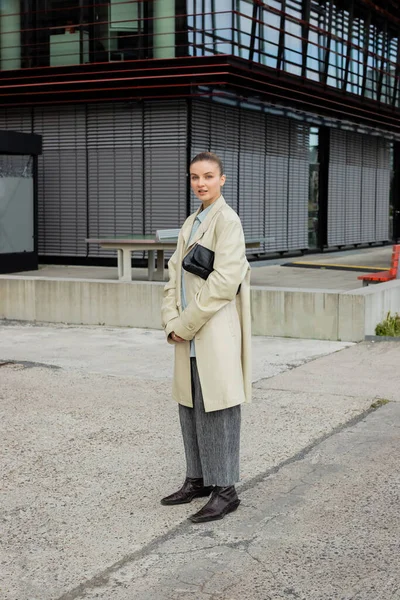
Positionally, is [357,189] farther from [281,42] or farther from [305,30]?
[281,42]

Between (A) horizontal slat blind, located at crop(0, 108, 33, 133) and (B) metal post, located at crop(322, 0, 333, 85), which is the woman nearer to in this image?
(A) horizontal slat blind, located at crop(0, 108, 33, 133)

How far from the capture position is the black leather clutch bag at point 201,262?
16.7ft

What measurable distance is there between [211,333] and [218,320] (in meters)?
0.08

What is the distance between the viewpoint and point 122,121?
19500 millimetres

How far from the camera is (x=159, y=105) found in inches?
749

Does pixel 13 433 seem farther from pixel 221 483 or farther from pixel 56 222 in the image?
pixel 56 222

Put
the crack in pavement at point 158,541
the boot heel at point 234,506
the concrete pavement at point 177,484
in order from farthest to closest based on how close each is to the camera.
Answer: the boot heel at point 234,506 < the concrete pavement at point 177,484 < the crack in pavement at point 158,541

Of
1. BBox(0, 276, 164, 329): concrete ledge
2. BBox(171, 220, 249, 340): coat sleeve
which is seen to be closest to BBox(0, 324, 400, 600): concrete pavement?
BBox(171, 220, 249, 340): coat sleeve

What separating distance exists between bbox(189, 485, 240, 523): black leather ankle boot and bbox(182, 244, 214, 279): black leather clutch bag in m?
1.18

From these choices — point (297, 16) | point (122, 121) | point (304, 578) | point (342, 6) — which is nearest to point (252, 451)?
point (304, 578)

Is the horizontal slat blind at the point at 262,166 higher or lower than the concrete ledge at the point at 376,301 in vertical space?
higher

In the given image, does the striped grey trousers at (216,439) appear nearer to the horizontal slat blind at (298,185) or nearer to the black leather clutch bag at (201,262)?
the black leather clutch bag at (201,262)

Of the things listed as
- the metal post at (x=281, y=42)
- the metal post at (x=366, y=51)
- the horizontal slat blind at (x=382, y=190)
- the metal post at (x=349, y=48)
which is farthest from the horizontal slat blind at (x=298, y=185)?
the horizontal slat blind at (x=382, y=190)

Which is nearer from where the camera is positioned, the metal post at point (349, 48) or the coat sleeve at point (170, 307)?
the coat sleeve at point (170, 307)
